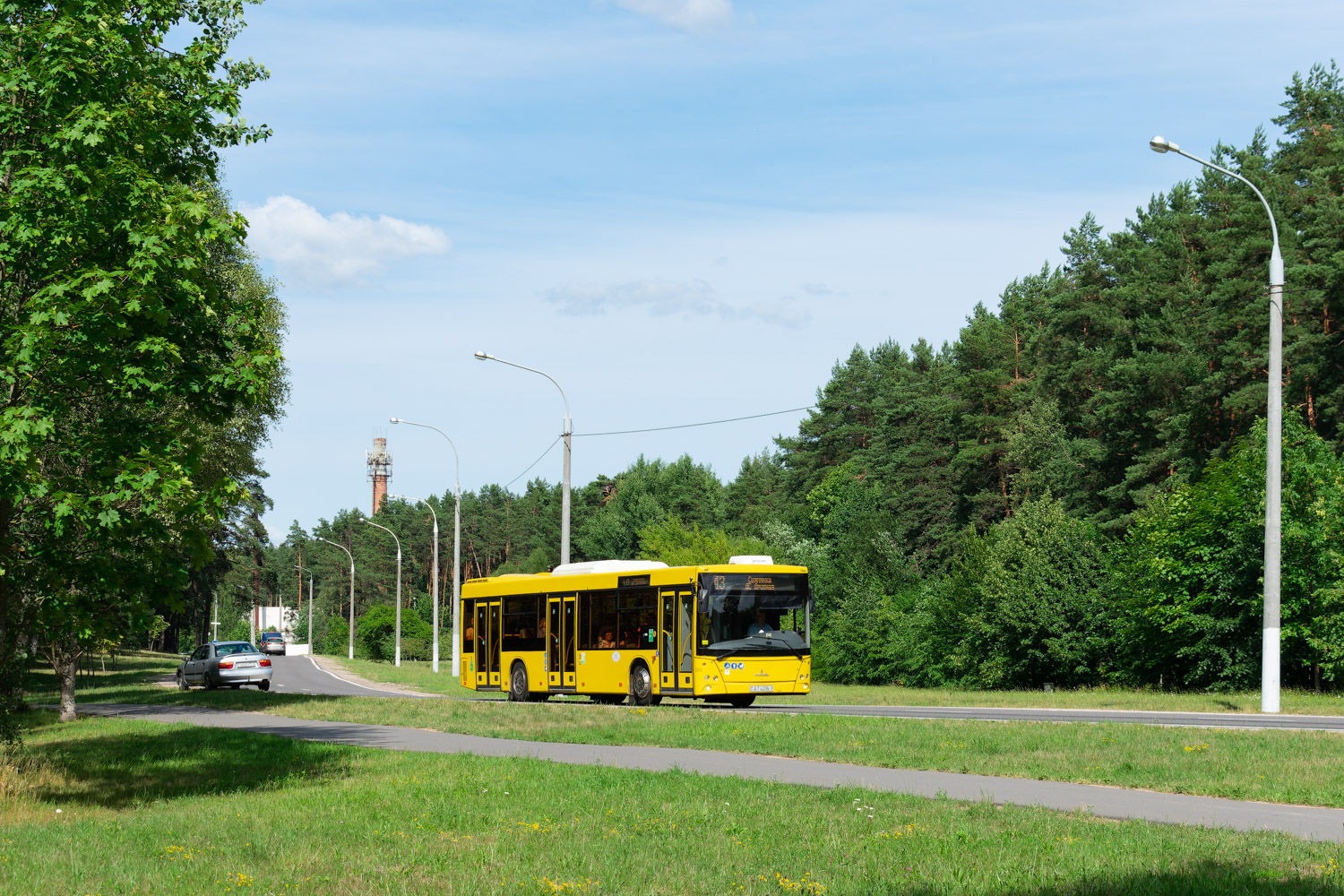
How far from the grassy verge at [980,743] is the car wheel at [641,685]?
155 cm

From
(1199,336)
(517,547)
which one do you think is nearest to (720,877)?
(1199,336)

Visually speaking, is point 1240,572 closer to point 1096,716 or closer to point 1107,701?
point 1107,701

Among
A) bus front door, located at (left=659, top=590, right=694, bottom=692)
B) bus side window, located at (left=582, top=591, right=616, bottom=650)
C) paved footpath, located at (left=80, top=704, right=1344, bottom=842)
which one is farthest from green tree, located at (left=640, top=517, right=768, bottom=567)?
paved footpath, located at (left=80, top=704, right=1344, bottom=842)

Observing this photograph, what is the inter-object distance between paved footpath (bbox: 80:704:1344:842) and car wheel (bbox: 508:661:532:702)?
7.78 m

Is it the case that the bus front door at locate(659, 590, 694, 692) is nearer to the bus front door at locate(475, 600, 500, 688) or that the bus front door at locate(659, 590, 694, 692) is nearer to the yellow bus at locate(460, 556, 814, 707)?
the yellow bus at locate(460, 556, 814, 707)

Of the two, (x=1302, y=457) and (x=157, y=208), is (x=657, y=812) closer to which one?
(x=157, y=208)

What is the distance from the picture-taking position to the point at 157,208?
12.3 metres

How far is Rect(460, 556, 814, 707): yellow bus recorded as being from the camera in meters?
25.6

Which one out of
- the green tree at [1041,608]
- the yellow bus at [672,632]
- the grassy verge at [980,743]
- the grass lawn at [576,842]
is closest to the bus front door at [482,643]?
the yellow bus at [672,632]

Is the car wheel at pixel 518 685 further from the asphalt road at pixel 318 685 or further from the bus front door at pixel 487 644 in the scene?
the asphalt road at pixel 318 685

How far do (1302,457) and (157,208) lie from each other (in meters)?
25.4

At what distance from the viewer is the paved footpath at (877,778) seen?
10219mm

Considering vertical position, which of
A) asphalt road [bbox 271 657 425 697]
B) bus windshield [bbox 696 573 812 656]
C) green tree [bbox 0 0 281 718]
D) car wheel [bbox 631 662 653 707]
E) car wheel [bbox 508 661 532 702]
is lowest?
asphalt road [bbox 271 657 425 697]

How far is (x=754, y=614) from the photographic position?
25.9m
